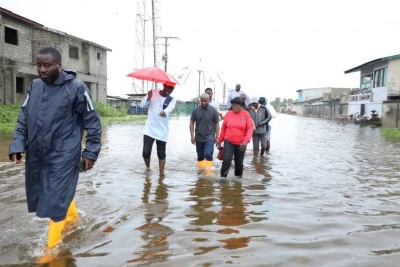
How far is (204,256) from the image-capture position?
335 cm

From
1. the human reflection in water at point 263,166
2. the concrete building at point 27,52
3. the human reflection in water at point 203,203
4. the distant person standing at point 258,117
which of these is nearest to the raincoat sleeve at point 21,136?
the human reflection in water at point 203,203

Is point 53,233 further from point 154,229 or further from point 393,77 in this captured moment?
point 393,77

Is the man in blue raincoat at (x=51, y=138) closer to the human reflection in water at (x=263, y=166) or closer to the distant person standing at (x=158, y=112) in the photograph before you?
the distant person standing at (x=158, y=112)

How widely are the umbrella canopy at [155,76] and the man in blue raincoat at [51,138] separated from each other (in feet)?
10.3

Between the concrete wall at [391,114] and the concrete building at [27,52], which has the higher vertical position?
the concrete building at [27,52]

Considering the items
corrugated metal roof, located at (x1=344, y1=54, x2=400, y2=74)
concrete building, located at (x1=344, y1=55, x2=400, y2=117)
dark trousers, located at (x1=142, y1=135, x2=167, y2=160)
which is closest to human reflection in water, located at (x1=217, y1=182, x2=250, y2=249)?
dark trousers, located at (x1=142, y1=135, x2=167, y2=160)

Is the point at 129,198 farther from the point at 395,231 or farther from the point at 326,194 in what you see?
the point at 395,231

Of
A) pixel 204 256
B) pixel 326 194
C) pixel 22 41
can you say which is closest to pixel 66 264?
pixel 204 256

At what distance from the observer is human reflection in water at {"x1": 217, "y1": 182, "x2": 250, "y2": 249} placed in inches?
147

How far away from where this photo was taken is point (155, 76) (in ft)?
21.5

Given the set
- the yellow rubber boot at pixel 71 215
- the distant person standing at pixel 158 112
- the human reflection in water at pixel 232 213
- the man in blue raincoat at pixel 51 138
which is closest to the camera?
the man in blue raincoat at pixel 51 138

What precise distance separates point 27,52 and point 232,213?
24.8m

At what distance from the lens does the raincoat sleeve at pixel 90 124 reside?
3.42 metres

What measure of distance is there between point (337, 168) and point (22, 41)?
76.5ft
